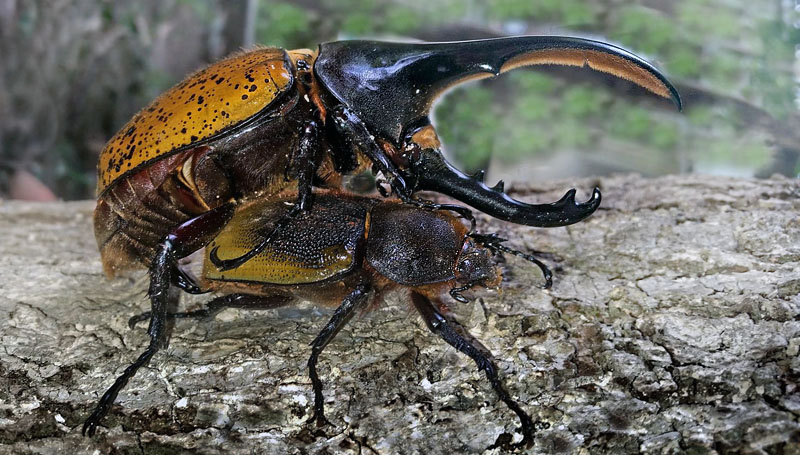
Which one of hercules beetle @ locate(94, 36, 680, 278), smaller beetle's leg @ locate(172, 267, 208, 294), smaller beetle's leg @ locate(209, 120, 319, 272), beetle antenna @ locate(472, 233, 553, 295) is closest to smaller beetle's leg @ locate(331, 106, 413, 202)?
hercules beetle @ locate(94, 36, 680, 278)

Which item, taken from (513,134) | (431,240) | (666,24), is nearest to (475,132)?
(513,134)

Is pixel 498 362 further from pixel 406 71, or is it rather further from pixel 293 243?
pixel 406 71

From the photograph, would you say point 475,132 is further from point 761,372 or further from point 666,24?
point 761,372

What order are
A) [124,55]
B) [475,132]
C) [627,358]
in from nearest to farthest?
1. [627,358]
2. [475,132]
3. [124,55]

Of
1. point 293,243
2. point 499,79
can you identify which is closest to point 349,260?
point 293,243

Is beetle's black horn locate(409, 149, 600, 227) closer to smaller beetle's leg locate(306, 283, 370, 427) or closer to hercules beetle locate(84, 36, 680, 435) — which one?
hercules beetle locate(84, 36, 680, 435)

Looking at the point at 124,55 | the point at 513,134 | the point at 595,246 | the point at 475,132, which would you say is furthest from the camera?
the point at 124,55

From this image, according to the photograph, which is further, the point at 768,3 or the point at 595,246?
the point at 768,3
